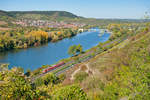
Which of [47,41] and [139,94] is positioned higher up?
[139,94]

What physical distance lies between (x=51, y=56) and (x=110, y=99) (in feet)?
74.7

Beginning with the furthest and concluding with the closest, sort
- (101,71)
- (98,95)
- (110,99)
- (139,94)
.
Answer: (101,71), (98,95), (110,99), (139,94)

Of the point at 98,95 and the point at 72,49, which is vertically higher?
the point at 98,95

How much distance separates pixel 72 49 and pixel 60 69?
26.1 feet

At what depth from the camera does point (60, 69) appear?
63.8 feet

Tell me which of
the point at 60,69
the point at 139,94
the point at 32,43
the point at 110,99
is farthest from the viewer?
the point at 32,43

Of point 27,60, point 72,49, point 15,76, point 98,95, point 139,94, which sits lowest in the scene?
point 27,60

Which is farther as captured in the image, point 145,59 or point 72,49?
point 72,49

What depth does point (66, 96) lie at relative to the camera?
486cm

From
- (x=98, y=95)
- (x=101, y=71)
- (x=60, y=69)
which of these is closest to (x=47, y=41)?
(x=60, y=69)

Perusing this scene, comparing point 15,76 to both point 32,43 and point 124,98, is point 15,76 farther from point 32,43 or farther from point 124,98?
point 32,43

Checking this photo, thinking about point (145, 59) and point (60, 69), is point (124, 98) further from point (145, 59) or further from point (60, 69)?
point (60, 69)

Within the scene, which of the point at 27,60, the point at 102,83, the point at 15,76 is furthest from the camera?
the point at 27,60

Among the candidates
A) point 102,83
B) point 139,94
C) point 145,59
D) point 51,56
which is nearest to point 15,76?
point 139,94
